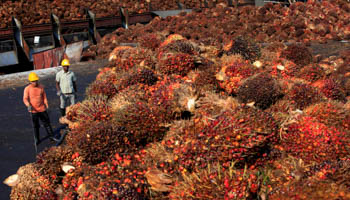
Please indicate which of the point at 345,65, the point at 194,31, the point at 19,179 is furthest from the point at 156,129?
the point at 194,31

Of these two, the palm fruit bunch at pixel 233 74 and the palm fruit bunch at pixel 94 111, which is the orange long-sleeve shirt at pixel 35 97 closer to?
the palm fruit bunch at pixel 94 111

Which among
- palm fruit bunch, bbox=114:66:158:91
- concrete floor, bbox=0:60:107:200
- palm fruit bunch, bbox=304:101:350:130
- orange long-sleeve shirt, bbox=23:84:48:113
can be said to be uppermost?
palm fruit bunch, bbox=114:66:158:91

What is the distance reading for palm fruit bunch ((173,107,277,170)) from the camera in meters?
2.72

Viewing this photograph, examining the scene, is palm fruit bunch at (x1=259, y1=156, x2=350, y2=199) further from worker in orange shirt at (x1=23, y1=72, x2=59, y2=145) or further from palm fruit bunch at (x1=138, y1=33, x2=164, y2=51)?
worker in orange shirt at (x1=23, y1=72, x2=59, y2=145)

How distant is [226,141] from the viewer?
108 inches

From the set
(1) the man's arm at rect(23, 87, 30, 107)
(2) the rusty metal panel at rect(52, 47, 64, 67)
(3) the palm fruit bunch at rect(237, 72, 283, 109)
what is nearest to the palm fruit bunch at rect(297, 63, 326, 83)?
(3) the palm fruit bunch at rect(237, 72, 283, 109)

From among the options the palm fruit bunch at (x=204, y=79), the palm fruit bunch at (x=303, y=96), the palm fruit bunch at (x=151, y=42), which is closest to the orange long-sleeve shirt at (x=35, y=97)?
the palm fruit bunch at (x=151, y=42)

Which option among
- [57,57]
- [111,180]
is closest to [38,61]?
[57,57]

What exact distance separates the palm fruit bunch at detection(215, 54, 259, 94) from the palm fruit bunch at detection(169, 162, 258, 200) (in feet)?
6.23

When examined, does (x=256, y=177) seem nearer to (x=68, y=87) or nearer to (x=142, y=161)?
(x=142, y=161)

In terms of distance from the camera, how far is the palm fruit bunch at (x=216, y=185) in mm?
2328

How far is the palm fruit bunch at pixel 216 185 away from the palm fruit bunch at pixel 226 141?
141 mm

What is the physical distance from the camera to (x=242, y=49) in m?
5.61

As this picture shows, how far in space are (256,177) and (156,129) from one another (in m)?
1.27
